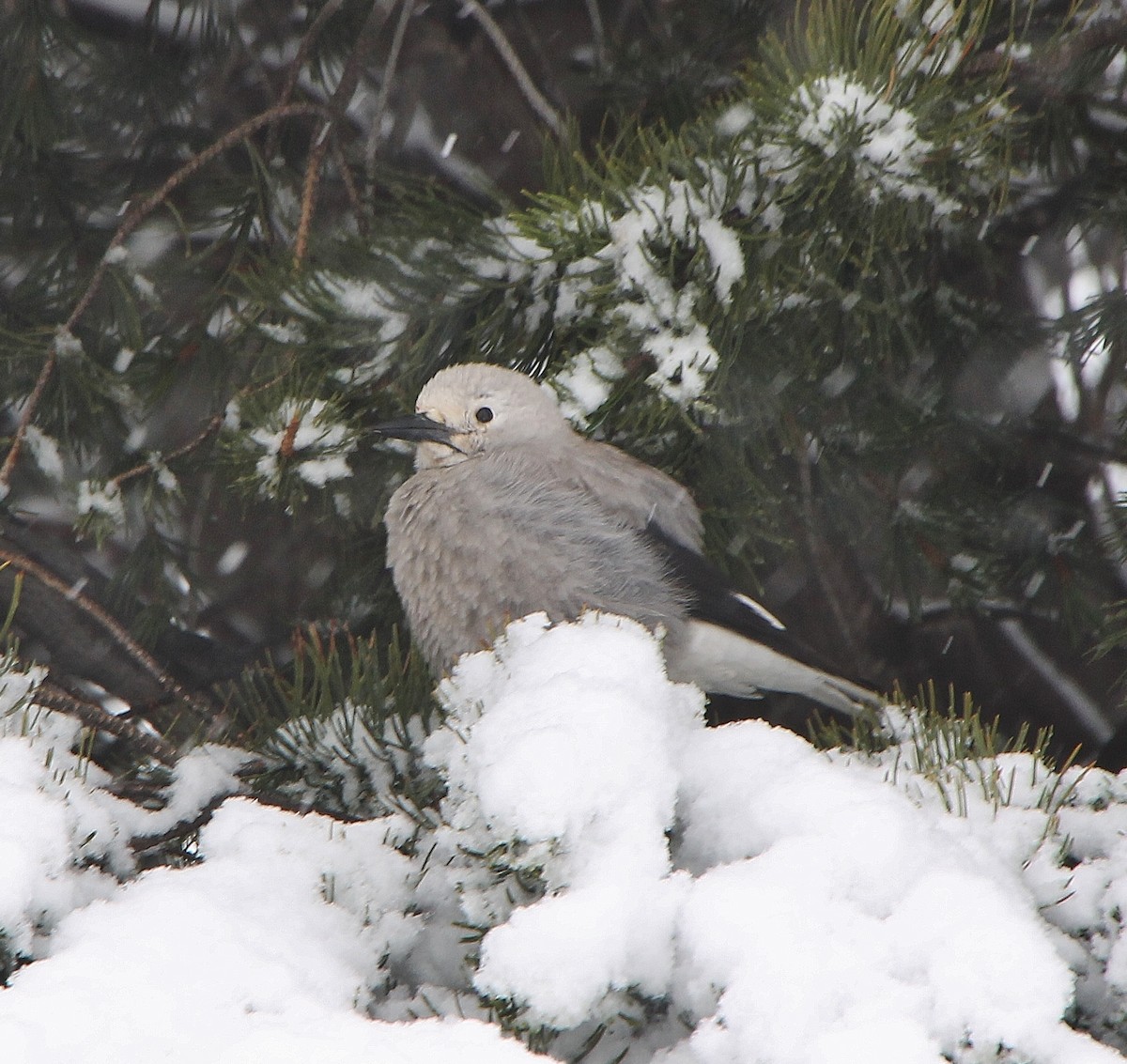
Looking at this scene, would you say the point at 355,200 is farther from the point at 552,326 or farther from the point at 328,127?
the point at 552,326

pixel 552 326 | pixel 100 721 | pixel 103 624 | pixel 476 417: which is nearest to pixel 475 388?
pixel 476 417

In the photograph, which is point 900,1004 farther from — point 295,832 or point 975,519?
point 975,519

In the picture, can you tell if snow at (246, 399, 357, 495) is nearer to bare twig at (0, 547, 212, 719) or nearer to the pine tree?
the pine tree

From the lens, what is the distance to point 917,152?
1.54m

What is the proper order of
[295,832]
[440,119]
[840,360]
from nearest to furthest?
1. [295,832]
2. [840,360]
3. [440,119]

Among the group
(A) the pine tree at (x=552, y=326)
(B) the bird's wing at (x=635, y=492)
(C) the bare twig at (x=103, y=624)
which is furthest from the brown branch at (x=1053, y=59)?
(C) the bare twig at (x=103, y=624)

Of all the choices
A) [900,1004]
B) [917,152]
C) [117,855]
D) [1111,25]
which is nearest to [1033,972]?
[900,1004]

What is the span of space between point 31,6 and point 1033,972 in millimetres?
2344

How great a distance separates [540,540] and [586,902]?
1.12 m

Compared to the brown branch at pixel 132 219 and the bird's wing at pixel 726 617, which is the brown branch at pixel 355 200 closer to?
the brown branch at pixel 132 219

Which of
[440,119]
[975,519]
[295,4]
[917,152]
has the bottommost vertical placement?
[975,519]

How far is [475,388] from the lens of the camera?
2.13m

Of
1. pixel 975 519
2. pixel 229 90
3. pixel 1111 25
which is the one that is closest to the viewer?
pixel 1111 25

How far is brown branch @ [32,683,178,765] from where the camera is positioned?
142cm
